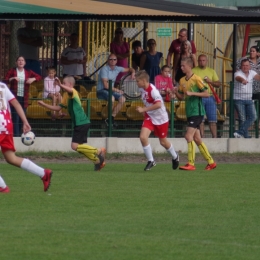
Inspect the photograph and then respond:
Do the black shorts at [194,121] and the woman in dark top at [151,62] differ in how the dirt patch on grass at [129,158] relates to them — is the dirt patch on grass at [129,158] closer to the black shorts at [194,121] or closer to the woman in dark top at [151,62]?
the woman in dark top at [151,62]

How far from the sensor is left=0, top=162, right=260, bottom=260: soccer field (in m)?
7.96

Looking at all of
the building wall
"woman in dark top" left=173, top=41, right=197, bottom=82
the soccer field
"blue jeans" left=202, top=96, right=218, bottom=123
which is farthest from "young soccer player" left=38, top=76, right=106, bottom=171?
the building wall

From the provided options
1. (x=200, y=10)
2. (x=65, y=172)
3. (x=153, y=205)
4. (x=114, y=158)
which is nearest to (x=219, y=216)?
(x=153, y=205)

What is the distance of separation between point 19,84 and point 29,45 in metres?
2.12

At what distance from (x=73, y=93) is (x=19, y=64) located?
4194mm

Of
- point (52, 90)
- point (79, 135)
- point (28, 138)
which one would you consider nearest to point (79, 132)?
point (79, 135)

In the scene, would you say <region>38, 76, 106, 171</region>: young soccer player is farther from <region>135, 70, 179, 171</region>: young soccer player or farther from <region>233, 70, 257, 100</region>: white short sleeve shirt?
<region>233, 70, 257, 100</region>: white short sleeve shirt

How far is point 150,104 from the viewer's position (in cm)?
1577

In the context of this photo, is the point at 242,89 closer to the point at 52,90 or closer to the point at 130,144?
the point at 130,144

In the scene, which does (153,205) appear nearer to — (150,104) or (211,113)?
(150,104)

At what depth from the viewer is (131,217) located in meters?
9.80

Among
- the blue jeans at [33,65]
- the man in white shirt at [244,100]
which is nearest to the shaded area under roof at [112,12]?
the man in white shirt at [244,100]

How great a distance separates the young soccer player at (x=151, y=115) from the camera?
15508 mm

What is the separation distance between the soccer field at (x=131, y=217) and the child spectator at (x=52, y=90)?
4.40 m
